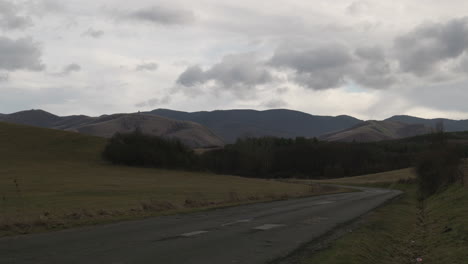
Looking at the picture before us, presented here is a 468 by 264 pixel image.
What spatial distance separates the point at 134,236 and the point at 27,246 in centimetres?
375

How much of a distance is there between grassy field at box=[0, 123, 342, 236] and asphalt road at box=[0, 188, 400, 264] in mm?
2820

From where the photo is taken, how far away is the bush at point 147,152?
321ft

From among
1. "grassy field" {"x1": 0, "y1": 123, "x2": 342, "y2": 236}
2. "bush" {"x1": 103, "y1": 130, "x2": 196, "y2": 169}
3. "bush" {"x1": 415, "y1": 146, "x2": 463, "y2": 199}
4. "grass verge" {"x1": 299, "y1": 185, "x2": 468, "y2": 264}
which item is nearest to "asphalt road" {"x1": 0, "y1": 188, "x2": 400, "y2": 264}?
"grass verge" {"x1": 299, "y1": 185, "x2": 468, "y2": 264}

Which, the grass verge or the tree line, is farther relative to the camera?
the tree line

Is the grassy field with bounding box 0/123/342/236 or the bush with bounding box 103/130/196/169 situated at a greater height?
the bush with bounding box 103/130/196/169

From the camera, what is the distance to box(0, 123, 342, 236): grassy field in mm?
24450

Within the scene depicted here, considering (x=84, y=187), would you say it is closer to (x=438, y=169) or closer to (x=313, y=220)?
(x=313, y=220)

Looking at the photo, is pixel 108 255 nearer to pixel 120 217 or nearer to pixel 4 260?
pixel 4 260

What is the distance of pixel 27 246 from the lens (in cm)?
1446

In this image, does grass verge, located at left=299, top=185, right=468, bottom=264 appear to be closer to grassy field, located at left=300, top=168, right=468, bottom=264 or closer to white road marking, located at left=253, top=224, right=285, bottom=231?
grassy field, located at left=300, top=168, right=468, bottom=264

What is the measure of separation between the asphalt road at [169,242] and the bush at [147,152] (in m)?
76.9

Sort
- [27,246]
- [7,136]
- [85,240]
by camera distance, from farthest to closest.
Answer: [7,136] < [85,240] < [27,246]

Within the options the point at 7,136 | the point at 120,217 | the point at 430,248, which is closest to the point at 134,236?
the point at 120,217

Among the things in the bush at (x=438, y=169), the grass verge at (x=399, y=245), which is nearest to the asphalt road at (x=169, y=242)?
the grass verge at (x=399, y=245)
